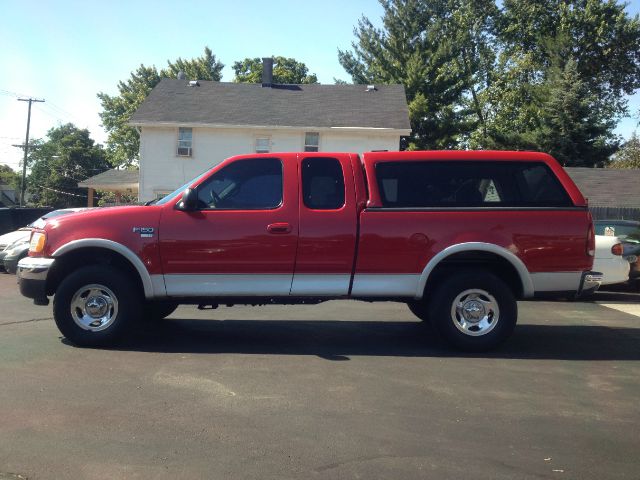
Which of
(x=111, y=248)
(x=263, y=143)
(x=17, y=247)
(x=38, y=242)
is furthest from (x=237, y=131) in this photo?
(x=111, y=248)

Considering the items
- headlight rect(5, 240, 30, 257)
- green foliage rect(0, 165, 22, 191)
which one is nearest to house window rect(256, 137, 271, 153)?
headlight rect(5, 240, 30, 257)

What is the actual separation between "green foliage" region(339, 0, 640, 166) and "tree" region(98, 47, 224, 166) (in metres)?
14.4

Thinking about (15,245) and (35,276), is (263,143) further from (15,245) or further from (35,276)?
(35,276)

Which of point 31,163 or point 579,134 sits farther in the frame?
point 31,163

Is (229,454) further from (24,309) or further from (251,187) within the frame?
(24,309)

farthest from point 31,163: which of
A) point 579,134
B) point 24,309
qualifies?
point 24,309

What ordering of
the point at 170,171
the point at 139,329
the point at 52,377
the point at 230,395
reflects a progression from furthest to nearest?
the point at 170,171, the point at 139,329, the point at 52,377, the point at 230,395

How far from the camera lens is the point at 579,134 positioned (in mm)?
34312

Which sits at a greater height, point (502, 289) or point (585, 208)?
point (585, 208)

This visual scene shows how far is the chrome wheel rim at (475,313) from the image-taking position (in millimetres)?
7152

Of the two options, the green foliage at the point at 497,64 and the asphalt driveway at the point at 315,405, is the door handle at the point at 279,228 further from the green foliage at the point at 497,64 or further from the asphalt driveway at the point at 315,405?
the green foliage at the point at 497,64

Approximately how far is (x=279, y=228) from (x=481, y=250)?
2.15m

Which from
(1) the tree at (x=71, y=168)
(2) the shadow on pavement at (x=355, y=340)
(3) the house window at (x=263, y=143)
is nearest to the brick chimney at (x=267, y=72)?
(3) the house window at (x=263, y=143)

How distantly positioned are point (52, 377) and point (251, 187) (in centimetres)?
277
